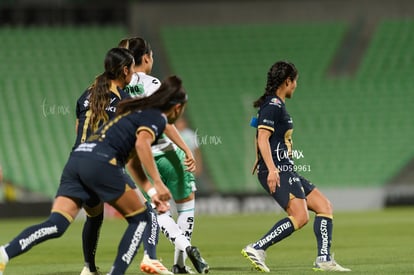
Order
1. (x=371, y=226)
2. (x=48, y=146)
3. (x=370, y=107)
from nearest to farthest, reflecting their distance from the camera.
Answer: (x=371, y=226), (x=48, y=146), (x=370, y=107)

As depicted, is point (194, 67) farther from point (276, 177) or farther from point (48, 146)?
point (276, 177)

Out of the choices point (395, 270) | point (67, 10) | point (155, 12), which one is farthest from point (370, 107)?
point (395, 270)

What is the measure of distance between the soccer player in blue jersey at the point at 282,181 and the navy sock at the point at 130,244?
248 cm

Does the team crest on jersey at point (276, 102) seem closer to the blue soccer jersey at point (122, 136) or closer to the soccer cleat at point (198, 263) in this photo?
the soccer cleat at point (198, 263)

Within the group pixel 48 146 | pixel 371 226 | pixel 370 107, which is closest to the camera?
pixel 371 226

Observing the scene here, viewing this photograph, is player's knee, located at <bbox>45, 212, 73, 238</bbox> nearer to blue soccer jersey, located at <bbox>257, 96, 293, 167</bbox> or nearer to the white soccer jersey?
the white soccer jersey

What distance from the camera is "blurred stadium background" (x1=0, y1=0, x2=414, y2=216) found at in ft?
92.7

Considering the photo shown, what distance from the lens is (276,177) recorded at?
10.2 metres

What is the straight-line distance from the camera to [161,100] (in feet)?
26.8

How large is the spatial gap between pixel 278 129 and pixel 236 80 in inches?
827

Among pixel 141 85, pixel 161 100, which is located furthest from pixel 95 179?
pixel 141 85

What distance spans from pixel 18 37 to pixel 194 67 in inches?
220

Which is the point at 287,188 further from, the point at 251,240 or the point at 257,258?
the point at 251,240

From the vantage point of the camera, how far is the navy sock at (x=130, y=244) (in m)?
7.90
